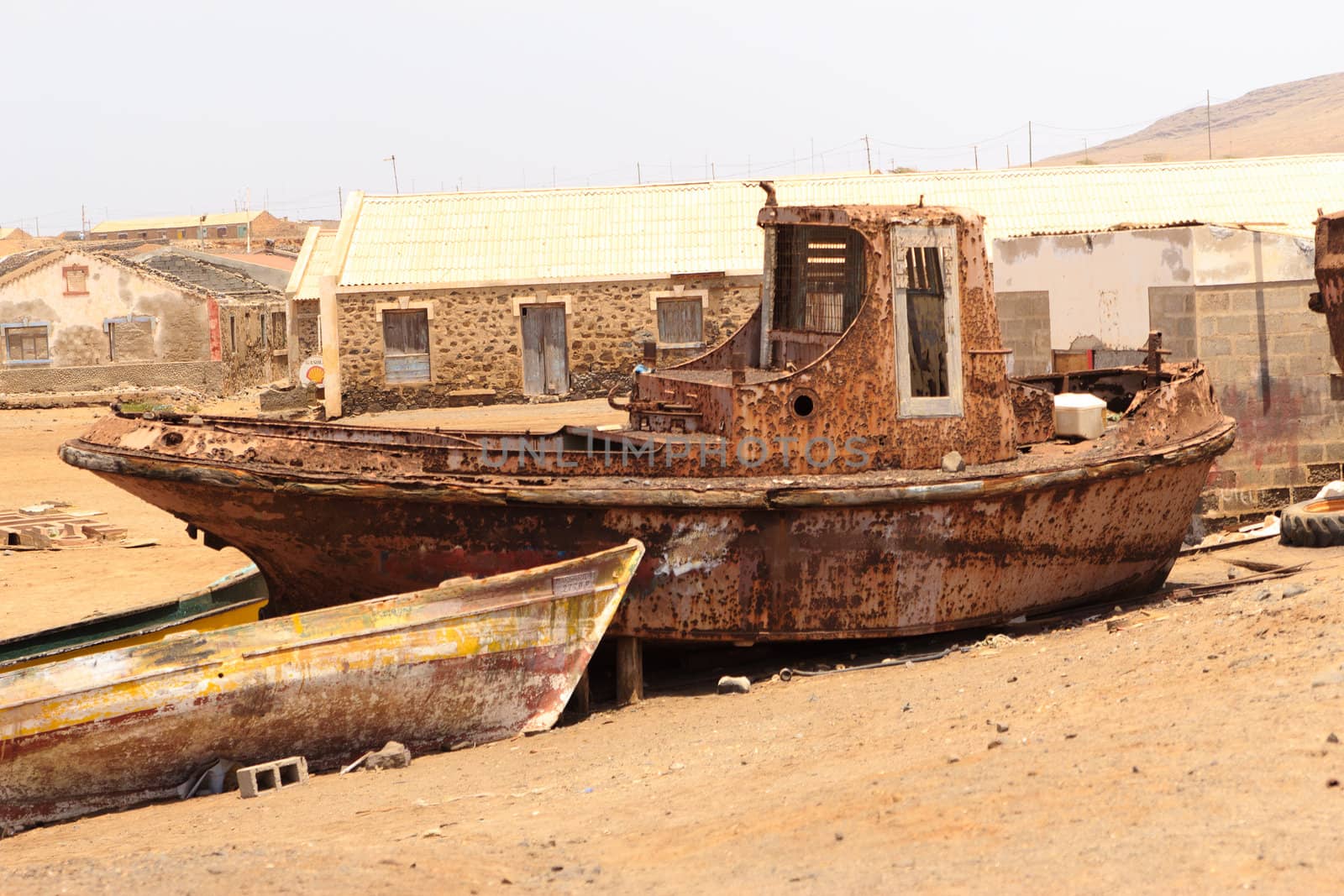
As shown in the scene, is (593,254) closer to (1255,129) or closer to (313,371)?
(313,371)

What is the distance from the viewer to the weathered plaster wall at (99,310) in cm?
2838

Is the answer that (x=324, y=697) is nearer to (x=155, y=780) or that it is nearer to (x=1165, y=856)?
(x=155, y=780)

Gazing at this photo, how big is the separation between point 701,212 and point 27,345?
13.9m

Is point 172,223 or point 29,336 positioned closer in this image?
point 29,336

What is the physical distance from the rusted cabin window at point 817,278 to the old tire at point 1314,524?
403cm

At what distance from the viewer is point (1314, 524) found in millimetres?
10586

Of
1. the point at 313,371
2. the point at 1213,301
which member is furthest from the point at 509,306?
the point at 1213,301

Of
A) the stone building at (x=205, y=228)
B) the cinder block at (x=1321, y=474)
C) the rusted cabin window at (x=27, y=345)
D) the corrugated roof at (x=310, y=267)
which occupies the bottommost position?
the cinder block at (x=1321, y=474)

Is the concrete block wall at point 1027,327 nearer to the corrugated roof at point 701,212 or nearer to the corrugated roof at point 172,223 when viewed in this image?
the corrugated roof at point 701,212

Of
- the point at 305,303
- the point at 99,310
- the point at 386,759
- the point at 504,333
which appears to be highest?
the point at 99,310

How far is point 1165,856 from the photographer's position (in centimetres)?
393

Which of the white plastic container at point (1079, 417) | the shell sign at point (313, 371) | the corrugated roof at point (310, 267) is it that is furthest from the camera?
the corrugated roof at point (310, 267)

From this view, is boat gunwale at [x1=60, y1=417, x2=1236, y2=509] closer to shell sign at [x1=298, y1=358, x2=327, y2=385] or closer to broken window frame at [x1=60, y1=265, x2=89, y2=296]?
shell sign at [x1=298, y1=358, x2=327, y2=385]

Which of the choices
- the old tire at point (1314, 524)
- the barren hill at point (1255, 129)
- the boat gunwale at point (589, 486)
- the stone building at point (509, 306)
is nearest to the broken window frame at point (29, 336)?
the stone building at point (509, 306)
